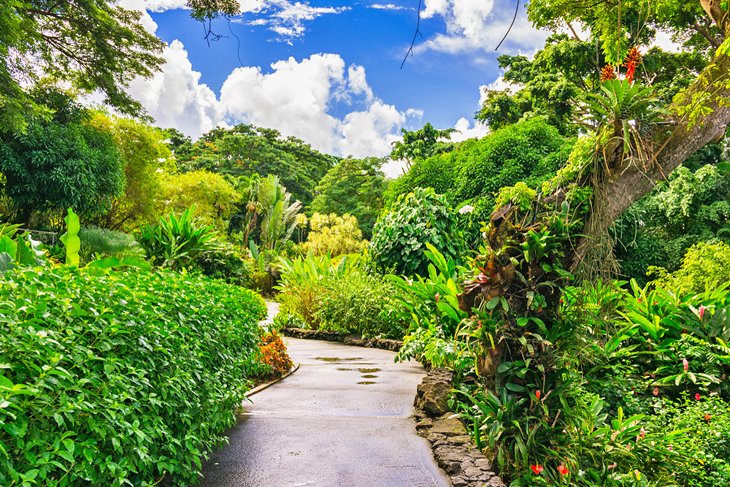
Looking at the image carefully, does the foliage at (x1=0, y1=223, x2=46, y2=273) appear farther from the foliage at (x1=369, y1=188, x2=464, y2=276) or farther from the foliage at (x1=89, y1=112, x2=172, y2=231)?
the foliage at (x1=89, y1=112, x2=172, y2=231)

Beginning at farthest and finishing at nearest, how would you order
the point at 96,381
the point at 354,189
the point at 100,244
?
the point at 354,189 → the point at 100,244 → the point at 96,381

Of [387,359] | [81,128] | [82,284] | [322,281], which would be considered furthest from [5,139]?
[82,284]

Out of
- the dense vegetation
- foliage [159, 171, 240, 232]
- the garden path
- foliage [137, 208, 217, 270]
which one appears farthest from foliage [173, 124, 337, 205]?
the garden path

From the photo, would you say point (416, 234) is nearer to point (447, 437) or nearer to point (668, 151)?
point (447, 437)

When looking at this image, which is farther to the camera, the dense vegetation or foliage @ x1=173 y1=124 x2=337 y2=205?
foliage @ x1=173 y1=124 x2=337 y2=205

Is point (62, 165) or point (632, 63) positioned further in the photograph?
point (62, 165)

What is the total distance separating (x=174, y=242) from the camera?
30.2 feet

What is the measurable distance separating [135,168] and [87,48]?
6.50m

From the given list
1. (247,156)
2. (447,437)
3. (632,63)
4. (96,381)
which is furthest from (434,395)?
(247,156)

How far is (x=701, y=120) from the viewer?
10.8 feet

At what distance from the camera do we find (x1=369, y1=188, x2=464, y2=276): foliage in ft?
38.6

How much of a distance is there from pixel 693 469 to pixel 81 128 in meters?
22.0

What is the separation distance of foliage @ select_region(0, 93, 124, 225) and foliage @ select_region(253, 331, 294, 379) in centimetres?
1409

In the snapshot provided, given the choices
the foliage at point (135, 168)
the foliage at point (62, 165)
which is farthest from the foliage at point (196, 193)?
the foliage at point (62, 165)
